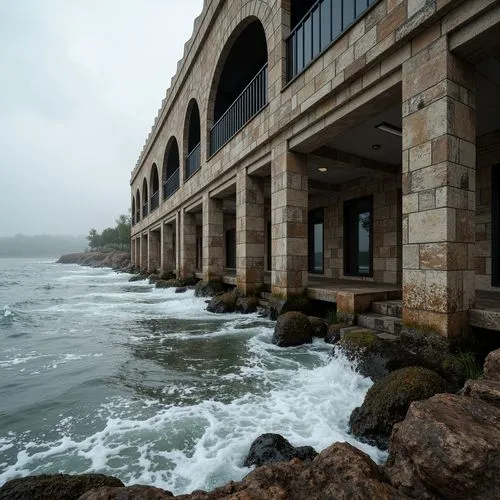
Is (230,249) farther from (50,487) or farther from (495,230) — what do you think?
(50,487)

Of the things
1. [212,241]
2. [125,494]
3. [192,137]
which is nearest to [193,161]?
[192,137]

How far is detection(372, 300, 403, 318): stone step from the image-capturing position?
235 inches

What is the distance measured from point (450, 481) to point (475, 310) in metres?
3.61

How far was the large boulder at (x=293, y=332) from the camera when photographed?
6.67 m

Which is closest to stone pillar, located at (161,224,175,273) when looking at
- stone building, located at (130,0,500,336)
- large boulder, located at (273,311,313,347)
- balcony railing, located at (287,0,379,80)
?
stone building, located at (130,0,500,336)

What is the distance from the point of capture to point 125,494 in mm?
1842

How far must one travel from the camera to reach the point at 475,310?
464 cm

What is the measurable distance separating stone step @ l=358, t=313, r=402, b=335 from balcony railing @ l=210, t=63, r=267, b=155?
6.96m

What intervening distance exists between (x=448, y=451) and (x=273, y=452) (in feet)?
5.28

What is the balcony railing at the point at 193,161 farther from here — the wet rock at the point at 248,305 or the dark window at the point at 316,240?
the wet rock at the point at 248,305

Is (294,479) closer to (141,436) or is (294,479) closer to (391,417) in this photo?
(391,417)

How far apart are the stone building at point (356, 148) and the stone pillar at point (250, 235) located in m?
0.05

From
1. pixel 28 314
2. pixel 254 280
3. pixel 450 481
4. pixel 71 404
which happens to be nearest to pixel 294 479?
pixel 450 481

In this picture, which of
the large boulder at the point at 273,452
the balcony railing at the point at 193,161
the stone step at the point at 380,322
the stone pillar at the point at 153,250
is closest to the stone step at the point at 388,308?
the stone step at the point at 380,322
